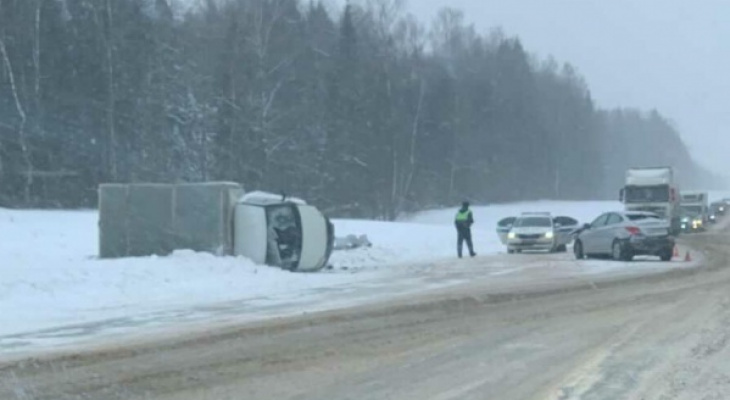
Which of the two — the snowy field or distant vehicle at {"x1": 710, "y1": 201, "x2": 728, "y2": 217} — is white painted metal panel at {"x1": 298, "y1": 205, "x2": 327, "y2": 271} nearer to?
the snowy field

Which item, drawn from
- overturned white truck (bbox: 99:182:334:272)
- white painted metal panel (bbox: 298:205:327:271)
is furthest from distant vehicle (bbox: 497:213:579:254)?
overturned white truck (bbox: 99:182:334:272)

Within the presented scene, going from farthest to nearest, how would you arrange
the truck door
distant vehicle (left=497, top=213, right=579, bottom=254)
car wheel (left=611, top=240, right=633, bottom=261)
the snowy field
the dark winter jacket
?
distant vehicle (left=497, top=213, right=579, bottom=254) → the dark winter jacket → car wheel (left=611, top=240, right=633, bottom=261) → the truck door → the snowy field

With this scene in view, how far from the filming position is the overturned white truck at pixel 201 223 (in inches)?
1078

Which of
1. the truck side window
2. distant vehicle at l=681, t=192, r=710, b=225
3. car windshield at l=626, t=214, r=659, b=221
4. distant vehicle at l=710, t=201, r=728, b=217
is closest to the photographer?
the truck side window

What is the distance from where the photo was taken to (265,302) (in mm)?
19500

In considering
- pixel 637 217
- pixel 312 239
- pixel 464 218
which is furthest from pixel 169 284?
pixel 637 217

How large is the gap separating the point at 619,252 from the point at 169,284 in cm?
1465

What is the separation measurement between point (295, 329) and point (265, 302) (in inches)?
183

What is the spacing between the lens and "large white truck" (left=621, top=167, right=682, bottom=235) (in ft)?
182

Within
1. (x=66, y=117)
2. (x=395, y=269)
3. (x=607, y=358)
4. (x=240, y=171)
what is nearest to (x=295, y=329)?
(x=607, y=358)

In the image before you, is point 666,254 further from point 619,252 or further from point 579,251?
point 579,251

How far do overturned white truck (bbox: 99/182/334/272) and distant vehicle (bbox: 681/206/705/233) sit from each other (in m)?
47.3

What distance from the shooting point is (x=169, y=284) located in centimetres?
2264

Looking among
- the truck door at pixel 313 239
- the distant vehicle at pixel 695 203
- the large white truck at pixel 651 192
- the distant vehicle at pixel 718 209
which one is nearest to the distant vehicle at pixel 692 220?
the distant vehicle at pixel 695 203
